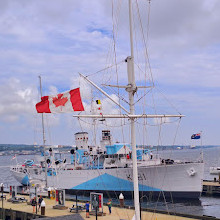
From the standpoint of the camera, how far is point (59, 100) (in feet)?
58.7

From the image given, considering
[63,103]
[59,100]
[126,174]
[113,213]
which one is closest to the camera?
[63,103]

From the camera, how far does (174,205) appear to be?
155 feet

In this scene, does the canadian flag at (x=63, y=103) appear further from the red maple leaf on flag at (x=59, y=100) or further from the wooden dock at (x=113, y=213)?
the wooden dock at (x=113, y=213)

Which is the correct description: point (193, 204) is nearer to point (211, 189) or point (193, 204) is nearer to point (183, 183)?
point (183, 183)

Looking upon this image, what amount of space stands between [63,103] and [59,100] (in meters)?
0.31

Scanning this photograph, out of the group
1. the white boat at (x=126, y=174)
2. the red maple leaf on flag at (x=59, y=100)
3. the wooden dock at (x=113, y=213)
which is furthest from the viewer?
the white boat at (x=126, y=174)

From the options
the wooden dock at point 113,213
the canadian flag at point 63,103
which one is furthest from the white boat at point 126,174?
the canadian flag at point 63,103

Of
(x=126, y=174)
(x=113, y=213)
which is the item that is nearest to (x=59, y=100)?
(x=113, y=213)

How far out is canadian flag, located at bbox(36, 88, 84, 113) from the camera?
17.6 metres

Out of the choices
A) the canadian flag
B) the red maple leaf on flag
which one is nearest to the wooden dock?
the canadian flag

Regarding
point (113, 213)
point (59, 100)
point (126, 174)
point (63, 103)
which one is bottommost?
point (113, 213)

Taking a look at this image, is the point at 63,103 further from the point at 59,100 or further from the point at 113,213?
the point at 113,213

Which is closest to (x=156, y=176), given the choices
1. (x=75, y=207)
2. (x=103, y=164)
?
(x=103, y=164)

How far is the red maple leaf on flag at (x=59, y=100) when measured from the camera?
17750mm
